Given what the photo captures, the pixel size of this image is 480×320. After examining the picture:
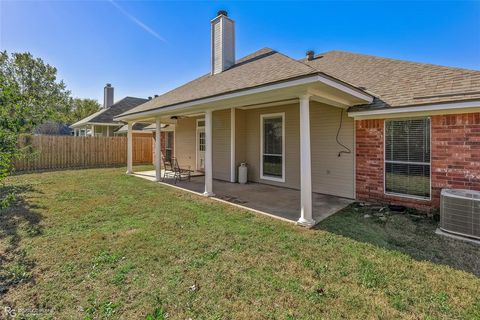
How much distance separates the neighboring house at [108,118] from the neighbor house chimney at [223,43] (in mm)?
10454

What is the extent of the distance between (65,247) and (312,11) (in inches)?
454

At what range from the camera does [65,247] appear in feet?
13.3

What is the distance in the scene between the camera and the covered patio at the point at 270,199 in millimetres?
5996

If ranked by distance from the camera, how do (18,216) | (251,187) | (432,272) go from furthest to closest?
1. (251,187)
2. (18,216)
3. (432,272)

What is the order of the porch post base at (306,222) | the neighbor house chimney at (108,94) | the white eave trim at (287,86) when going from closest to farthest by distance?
the white eave trim at (287,86)
the porch post base at (306,222)
the neighbor house chimney at (108,94)

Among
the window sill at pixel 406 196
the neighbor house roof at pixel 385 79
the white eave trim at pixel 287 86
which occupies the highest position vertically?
the neighbor house roof at pixel 385 79

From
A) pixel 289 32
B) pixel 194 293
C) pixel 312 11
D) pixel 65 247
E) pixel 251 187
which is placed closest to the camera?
pixel 194 293

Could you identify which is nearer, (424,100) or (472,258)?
(472,258)

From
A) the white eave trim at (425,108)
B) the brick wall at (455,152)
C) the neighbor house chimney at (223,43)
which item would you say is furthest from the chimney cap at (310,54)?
the brick wall at (455,152)

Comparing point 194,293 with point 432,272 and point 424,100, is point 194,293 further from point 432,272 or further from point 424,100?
point 424,100

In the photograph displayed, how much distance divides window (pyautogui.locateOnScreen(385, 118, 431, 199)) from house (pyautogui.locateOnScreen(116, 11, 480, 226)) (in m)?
0.02

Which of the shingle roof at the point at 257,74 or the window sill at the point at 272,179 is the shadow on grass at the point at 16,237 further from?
the window sill at the point at 272,179

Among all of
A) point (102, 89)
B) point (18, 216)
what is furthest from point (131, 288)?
point (102, 89)

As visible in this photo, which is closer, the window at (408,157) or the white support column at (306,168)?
the white support column at (306,168)
